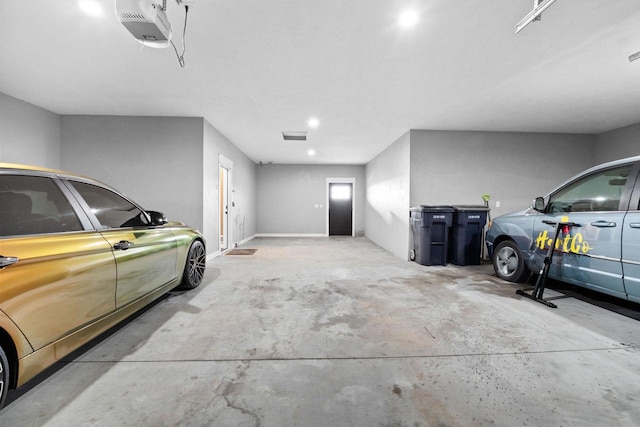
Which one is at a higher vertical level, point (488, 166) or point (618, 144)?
point (618, 144)

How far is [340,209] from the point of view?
1000 cm

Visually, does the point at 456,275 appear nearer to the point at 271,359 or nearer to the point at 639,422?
the point at 639,422

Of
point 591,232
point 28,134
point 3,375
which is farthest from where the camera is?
point 28,134

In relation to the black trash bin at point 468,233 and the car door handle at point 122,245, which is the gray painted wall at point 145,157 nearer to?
the car door handle at point 122,245

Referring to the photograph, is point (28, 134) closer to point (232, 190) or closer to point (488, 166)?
point (232, 190)

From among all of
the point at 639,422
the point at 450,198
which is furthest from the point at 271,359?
the point at 450,198

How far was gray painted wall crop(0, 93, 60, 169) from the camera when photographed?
392cm

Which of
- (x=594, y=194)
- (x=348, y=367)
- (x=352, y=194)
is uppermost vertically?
(x=352, y=194)

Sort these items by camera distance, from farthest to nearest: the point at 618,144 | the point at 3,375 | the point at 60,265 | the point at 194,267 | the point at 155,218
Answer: the point at 618,144 → the point at 194,267 → the point at 155,218 → the point at 60,265 → the point at 3,375

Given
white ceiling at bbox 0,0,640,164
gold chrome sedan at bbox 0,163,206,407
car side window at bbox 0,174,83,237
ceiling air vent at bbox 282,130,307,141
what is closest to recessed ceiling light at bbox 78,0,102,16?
white ceiling at bbox 0,0,640,164

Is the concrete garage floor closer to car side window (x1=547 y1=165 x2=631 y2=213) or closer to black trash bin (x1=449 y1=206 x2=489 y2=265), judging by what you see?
car side window (x1=547 y1=165 x2=631 y2=213)

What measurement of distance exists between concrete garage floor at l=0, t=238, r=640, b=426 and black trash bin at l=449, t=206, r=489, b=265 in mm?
1846

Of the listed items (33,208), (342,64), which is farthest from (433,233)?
(33,208)

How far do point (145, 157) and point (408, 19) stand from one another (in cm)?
500
